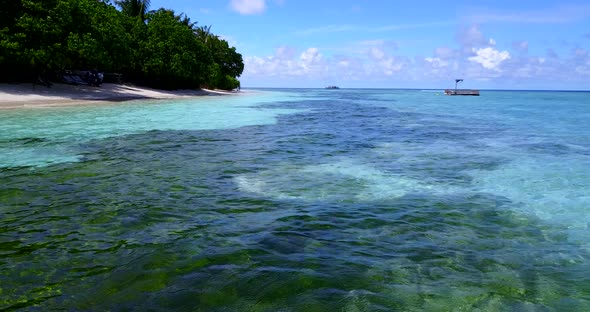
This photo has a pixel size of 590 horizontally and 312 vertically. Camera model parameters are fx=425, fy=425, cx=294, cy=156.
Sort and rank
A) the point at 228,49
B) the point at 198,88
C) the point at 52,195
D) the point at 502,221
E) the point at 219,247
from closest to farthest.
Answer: the point at 219,247 → the point at 502,221 → the point at 52,195 → the point at 198,88 → the point at 228,49

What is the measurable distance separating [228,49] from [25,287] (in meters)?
101

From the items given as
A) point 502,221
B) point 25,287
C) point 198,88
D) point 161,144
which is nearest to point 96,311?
point 25,287

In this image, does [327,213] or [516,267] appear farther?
[327,213]

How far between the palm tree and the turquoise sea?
213 ft

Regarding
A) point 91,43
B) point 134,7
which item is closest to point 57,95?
point 91,43

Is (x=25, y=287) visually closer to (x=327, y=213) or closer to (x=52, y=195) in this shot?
(x=52, y=195)

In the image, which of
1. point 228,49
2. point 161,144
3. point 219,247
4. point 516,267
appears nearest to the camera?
point 516,267

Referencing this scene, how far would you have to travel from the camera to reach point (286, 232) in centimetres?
739

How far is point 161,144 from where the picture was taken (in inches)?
706

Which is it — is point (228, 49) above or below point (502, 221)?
above

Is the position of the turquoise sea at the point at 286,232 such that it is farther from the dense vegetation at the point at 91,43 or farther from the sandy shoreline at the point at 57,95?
the dense vegetation at the point at 91,43

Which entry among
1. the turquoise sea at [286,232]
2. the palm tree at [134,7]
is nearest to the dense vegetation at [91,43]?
the palm tree at [134,7]

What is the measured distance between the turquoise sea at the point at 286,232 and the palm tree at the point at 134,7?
64.9 m

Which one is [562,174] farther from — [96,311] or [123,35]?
[123,35]
